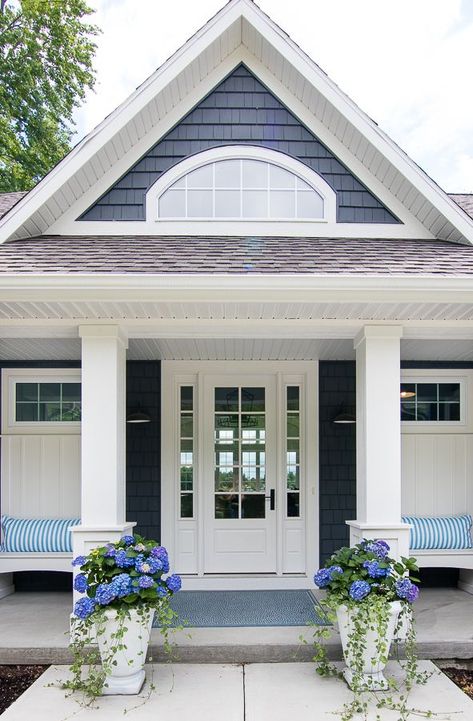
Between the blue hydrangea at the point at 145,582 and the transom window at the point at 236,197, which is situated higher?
the transom window at the point at 236,197

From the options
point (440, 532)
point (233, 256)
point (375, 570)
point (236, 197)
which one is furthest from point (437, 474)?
point (236, 197)

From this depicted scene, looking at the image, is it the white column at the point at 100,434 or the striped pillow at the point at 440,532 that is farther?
the striped pillow at the point at 440,532

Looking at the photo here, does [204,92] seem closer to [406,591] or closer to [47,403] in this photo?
[47,403]

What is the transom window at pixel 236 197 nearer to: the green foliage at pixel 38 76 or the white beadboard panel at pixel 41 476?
the white beadboard panel at pixel 41 476

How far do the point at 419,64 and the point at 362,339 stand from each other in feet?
81.5

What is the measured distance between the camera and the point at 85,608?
385 cm

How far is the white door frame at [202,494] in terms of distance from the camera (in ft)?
19.8

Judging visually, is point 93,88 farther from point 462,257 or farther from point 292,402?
point 462,257

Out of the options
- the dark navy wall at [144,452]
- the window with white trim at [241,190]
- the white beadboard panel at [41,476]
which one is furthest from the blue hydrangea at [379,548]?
the white beadboard panel at [41,476]

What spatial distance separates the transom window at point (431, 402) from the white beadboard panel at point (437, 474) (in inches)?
7.1

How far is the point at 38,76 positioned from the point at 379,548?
1306cm

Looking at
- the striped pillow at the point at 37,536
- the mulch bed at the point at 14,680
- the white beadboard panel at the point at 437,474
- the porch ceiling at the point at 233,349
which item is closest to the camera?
the mulch bed at the point at 14,680

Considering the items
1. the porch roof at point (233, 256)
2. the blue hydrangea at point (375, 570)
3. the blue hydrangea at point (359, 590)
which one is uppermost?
the porch roof at point (233, 256)

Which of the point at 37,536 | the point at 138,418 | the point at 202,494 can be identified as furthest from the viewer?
the point at 202,494
